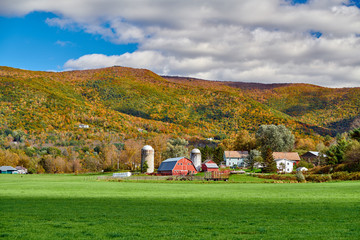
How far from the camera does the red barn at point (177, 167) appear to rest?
101 m

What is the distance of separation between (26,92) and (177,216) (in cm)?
17263

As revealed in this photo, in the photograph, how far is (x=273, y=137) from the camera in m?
130

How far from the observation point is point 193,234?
516 inches

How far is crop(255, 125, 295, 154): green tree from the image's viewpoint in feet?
424

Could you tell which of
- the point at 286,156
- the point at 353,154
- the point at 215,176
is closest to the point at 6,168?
the point at 215,176

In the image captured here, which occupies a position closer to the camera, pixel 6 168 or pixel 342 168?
pixel 342 168

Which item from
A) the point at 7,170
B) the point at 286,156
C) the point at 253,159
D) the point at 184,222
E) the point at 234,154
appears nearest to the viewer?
the point at 184,222

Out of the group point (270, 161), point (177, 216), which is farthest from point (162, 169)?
point (177, 216)

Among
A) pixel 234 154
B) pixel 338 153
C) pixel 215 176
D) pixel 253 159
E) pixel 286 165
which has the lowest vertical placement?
pixel 215 176

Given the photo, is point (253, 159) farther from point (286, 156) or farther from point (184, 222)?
point (184, 222)

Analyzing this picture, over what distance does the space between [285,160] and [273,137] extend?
15171mm

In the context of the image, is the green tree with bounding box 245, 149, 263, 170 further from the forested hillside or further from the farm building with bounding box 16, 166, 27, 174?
the farm building with bounding box 16, 166, 27, 174

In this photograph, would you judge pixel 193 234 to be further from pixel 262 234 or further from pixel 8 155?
pixel 8 155

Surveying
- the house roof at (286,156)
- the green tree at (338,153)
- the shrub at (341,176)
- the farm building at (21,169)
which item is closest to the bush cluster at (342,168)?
the green tree at (338,153)
